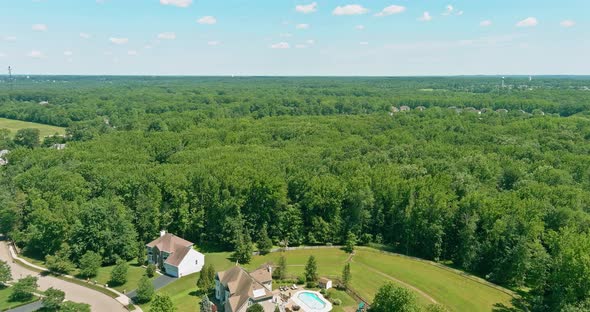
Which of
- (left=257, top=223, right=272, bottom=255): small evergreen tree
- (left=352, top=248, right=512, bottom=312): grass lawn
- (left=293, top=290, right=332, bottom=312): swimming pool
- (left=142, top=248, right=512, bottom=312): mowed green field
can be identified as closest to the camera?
(left=293, top=290, right=332, bottom=312): swimming pool

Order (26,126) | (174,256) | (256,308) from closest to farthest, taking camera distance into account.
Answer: (256,308) < (174,256) < (26,126)

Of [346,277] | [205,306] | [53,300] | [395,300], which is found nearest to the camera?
[395,300]

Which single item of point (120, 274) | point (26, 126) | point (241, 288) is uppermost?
point (26, 126)

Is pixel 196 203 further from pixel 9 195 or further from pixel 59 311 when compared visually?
pixel 9 195

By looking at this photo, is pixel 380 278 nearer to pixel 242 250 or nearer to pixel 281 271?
pixel 281 271

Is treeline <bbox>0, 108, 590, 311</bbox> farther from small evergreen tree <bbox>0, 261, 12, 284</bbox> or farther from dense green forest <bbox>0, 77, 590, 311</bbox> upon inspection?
small evergreen tree <bbox>0, 261, 12, 284</bbox>

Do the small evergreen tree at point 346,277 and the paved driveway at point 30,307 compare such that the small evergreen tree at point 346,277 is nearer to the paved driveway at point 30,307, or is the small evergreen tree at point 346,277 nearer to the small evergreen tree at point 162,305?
the small evergreen tree at point 162,305

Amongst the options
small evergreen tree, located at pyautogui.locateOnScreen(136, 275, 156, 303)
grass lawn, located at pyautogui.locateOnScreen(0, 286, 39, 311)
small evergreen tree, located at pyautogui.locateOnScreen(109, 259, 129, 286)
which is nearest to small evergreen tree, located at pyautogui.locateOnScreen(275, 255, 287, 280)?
small evergreen tree, located at pyautogui.locateOnScreen(136, 275, 156, 303)

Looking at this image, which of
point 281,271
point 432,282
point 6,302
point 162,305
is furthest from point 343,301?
point 6,302
